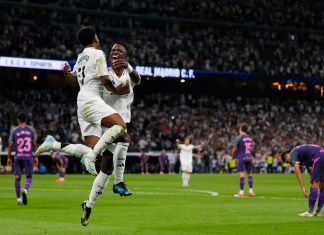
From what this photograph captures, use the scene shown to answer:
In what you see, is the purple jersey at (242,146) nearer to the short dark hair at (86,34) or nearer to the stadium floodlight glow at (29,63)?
the short dark hair at (86,34)

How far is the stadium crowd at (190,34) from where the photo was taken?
63.5 m

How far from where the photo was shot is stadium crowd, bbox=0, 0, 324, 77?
63531 mm

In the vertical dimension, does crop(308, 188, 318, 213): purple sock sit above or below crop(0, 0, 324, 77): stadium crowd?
below

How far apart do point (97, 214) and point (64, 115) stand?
143ft

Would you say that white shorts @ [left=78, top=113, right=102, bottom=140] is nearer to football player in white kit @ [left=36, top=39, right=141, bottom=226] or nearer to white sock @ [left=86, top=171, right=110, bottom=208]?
football player in white kit @ [left=36, top=39, right=141, bottom=226]

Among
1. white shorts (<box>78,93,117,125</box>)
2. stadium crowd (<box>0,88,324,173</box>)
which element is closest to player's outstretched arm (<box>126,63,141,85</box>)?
white shorts (<box>78,93,117,125</box>)

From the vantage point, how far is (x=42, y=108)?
204 feet

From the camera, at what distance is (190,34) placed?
248 ft

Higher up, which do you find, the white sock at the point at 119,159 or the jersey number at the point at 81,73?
the jersey number at the point at 81,73

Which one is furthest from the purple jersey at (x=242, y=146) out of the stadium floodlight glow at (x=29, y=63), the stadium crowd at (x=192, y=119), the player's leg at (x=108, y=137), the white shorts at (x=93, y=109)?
the stadium floodlight glow at (x=29, y=63)

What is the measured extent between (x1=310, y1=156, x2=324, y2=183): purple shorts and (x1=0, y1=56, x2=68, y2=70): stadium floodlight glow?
42796 millimetres

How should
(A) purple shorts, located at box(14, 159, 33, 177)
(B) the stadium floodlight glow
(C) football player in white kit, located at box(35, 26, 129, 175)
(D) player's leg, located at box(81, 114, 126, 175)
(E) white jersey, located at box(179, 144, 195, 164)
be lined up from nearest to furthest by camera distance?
1. (D) player's leg, located at box(81, 114, 126, 175)
2. (C) football player in white kit, located at box(35, 26, 129, 175)
3. (A) purple shorts, located at box(14, 159, 33, 177)
4. (E) white jersey, located at box(179, 144, 195, 164)
5. (B) the stadium floodlight glow

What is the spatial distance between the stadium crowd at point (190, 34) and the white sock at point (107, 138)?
49170mm

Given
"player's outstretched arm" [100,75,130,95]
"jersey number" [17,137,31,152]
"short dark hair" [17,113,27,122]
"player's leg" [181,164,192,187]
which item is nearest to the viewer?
"player's outstretched arm" [100,75,130,95]
